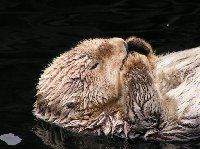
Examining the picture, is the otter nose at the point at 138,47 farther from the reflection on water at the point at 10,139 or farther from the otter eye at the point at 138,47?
the reflection on water at the point at 10,139

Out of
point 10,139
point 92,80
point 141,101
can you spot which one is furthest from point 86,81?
point 10,139

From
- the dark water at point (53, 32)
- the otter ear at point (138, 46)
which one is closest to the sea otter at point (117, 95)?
the otter ear at point (138, 46)

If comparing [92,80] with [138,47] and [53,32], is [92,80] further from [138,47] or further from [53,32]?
[53,32]

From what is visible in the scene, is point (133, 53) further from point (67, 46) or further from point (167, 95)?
point (67, 46)

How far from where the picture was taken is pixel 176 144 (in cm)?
596

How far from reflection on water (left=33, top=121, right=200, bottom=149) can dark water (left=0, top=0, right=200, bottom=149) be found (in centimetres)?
1

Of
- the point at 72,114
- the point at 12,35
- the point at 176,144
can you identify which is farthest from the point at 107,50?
the point at 12,35

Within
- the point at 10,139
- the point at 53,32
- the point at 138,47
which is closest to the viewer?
the point at 138,47

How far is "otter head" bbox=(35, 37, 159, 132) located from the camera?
6.05m

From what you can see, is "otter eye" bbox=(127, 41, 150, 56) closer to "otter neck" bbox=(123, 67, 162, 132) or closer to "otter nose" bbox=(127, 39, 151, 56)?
"otter nose" bbox=(127, 39, 151, 56)

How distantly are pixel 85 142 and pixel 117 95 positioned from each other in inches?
20.1

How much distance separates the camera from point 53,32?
8352 mm

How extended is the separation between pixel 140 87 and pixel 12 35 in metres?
2.81

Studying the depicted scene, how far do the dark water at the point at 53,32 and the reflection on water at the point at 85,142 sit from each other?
0.4 inches
